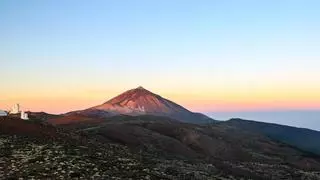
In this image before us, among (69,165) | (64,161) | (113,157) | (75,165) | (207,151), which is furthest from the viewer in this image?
(207,151)

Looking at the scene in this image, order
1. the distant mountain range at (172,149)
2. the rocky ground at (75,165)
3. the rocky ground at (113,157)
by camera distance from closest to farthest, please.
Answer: the rocky ground at (75,165)
the rocky ground at (113,157)
the distant mountain range at (172,149)

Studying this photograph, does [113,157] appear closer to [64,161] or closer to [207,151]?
[64,161]

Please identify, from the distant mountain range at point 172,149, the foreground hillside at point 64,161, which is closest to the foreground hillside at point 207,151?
the distant mountain range at point 172,149

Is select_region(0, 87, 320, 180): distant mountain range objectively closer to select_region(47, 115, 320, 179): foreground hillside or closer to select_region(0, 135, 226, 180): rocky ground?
select_region(47, 115, 320, 179): foreground hillside

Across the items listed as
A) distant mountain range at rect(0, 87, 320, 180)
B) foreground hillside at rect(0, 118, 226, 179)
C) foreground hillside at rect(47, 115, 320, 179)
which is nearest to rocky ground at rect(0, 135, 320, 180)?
foreground hillside at rect(0, 118, 226, 179)

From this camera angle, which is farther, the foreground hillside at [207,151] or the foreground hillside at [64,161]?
the foreground hillside at [207,151]

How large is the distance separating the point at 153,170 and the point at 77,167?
749cm

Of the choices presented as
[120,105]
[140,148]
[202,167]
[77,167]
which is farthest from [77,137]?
[120,105]

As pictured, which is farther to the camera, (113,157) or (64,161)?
(113,157)

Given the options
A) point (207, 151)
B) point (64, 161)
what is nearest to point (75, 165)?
point (64, 161)

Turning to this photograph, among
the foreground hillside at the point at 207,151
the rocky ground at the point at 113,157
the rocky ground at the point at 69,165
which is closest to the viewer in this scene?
the rocky ground at the point at 69,165

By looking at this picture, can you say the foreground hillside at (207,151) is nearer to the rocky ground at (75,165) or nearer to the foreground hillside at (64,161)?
the rocky ground at (75,165)

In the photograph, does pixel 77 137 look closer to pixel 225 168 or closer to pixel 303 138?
pixel 225 168

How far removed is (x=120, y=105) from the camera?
196 m
